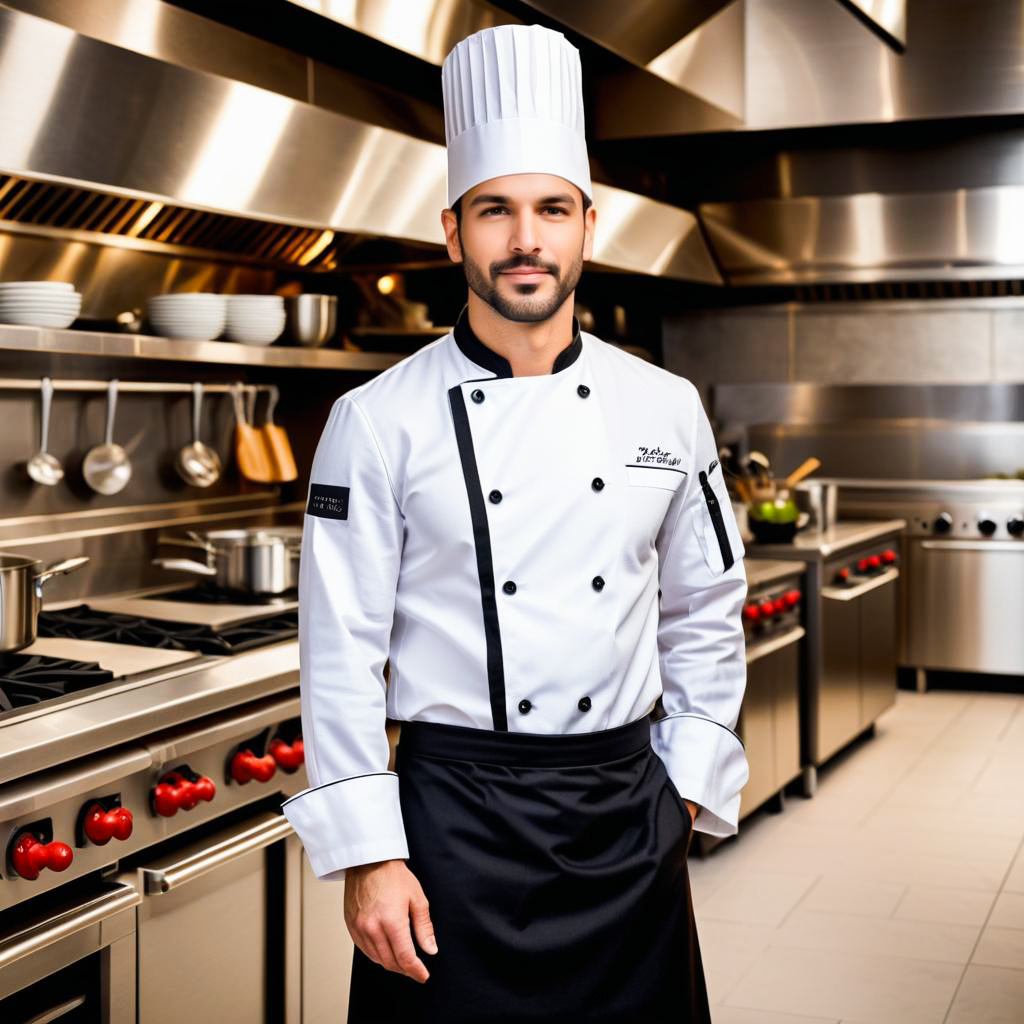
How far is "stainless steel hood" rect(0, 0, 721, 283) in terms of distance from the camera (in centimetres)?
212

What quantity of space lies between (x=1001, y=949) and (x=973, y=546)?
9.60 ft

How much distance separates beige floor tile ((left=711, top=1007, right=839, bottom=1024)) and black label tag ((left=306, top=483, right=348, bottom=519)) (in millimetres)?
1853

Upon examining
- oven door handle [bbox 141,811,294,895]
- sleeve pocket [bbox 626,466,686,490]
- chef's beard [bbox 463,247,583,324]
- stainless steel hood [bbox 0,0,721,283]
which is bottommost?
oven door handle [bbox 141,811,294,895]

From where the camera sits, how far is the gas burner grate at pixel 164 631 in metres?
2.48

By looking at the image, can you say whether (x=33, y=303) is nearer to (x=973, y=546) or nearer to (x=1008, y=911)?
(x=1008, y=911)

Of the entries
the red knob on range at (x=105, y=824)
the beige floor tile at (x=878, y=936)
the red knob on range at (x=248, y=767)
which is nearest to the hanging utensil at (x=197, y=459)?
the red knob on range at (x=248, y=767)

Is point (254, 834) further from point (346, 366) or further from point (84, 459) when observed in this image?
point (346, 366)

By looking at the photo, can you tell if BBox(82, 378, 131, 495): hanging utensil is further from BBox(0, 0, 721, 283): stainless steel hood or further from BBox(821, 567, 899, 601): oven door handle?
BBox(821, 567, 899, 601): oven door handle

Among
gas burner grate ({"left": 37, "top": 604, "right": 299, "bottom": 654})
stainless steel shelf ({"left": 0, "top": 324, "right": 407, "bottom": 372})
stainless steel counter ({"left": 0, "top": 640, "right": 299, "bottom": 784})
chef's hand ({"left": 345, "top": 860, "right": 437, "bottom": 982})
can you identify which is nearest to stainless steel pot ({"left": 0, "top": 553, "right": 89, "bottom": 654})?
stainless steel counter ({"left": 0, "top": 640, "right": 299, "bottom": 784})

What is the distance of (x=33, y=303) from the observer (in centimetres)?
249

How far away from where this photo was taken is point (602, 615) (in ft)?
5.08

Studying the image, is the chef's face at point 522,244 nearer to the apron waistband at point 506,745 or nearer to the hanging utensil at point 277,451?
the apron waistband at point 506,745

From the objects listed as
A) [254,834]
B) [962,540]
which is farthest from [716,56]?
[254,834]

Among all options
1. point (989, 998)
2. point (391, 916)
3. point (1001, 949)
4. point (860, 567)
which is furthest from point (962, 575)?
point (391, 916)
